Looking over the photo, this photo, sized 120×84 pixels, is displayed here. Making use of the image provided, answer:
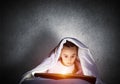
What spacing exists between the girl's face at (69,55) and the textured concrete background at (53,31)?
455 millimetres

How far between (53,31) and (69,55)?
52 centimetres

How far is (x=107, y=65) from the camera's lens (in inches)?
102

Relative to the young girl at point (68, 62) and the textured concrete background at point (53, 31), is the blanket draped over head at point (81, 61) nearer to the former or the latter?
the young girl at point (68, 62)

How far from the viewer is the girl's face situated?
211 cm

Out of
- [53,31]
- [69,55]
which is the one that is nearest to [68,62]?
[69,55]

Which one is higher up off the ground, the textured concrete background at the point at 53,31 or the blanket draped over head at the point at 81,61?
the textured concrete background at the point at 53,31

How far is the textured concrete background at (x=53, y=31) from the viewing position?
8.37 ft

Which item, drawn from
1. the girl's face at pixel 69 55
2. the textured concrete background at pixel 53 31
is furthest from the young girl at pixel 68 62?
the textured concrete background at pixel 53 31

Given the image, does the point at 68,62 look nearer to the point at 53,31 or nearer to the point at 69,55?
the point at 69,55

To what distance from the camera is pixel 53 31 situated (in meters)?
2.58

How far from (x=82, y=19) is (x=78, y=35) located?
0.49ft

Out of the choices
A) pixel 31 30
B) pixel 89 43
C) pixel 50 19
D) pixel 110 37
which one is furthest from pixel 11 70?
pixel 110 37

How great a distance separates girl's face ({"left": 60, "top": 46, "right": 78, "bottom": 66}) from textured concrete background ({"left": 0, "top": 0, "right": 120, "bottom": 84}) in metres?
0.45

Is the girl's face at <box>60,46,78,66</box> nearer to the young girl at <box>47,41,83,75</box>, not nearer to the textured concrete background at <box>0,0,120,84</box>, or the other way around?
the young girl at <box>47,41,83,75</box>
